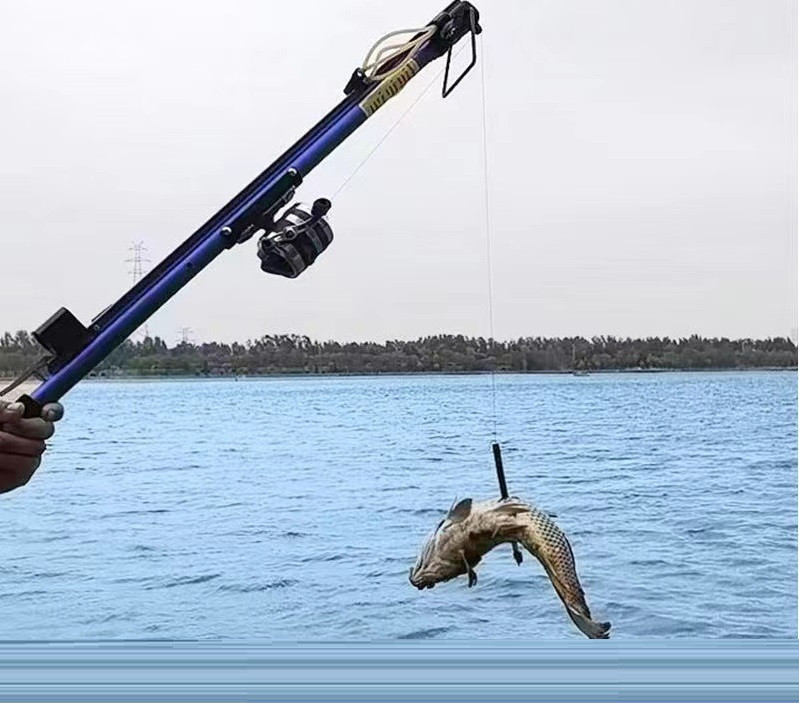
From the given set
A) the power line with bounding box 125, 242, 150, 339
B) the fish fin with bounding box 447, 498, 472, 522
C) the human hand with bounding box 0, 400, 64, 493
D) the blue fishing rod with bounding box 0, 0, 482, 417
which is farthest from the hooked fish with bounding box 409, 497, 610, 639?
the power line with bounding box 125, 242, 150, 339

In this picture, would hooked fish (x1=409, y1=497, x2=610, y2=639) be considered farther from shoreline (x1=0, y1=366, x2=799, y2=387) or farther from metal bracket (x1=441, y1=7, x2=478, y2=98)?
metal bracket (x1=441, y1=7, x2=478, y2=98)

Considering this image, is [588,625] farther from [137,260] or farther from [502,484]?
[137,260]

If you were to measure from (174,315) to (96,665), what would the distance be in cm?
58

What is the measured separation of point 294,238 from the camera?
6.25ft

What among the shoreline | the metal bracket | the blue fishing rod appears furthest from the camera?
the shoreline

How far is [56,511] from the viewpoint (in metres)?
2.37

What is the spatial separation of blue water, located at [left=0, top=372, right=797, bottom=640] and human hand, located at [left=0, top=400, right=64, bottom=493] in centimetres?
38

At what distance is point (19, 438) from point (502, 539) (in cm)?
68

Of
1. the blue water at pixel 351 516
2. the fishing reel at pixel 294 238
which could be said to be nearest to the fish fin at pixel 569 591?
the blue water at pixel 351 516

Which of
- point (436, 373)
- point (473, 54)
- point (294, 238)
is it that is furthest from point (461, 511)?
point (473, 54)

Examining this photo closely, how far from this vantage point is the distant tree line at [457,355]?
228cm

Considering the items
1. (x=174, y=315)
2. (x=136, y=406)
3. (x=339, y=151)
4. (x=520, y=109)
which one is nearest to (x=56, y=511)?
(x=136, y=406)

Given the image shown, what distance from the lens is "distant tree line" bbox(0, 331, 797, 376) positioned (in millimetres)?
2279

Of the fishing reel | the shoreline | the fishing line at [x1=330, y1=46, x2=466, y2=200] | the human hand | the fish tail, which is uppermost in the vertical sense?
the fishing line at [x1=330, y1=46, x2=466, y2=200]
